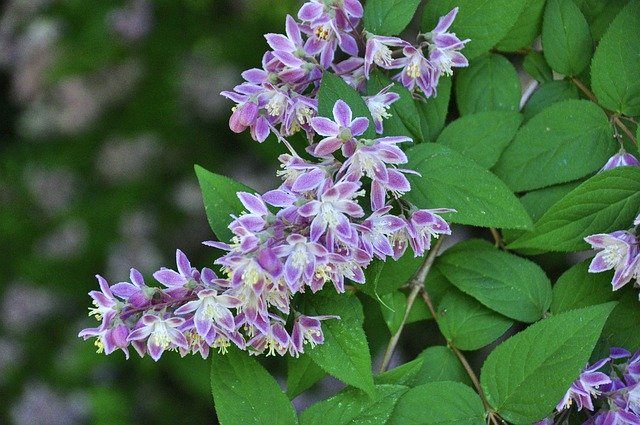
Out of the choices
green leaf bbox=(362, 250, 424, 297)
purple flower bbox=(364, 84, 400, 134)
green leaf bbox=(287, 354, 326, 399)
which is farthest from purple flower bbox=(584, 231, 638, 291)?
green leaf bbox=(287, 354, 326, 399)

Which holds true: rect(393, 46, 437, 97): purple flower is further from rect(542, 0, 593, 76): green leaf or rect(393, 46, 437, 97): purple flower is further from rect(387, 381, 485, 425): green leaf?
rect(387, 381, 485, 425): green leaf

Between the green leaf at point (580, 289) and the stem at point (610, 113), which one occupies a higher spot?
the stem at point (610, 113)

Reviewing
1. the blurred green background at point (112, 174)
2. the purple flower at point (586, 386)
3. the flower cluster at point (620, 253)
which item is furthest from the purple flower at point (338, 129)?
the blurred green background at point (112, 174)

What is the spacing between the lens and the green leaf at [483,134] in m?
1.48

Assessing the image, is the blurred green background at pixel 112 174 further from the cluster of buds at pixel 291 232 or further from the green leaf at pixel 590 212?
the green leaf at pixel 590 212

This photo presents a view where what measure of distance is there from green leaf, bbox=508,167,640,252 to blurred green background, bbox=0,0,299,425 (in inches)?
57.4

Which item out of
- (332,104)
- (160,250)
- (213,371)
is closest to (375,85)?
(332,104)

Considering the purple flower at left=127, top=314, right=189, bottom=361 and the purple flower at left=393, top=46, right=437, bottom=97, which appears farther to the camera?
the purple flower at left=393, top=46, right=437, bottom=97

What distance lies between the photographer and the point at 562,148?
4.87 feet

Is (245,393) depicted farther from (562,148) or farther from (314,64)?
(562,148)

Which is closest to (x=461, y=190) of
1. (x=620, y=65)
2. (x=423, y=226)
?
(x=423, y=226)

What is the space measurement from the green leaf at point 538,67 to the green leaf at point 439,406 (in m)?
0.68

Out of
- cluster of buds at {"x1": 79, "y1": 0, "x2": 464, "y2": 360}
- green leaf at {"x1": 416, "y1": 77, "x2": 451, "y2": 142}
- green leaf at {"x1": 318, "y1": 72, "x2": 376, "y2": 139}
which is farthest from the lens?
green leaf at {"x1": 416, "y1": 77, "x2": 451, "y2": 142}

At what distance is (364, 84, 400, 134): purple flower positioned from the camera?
138cm
